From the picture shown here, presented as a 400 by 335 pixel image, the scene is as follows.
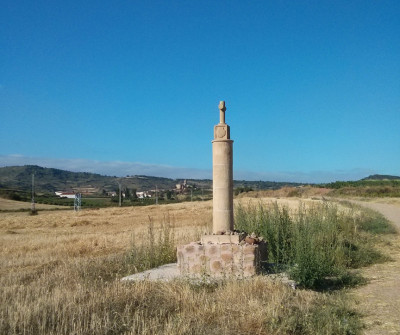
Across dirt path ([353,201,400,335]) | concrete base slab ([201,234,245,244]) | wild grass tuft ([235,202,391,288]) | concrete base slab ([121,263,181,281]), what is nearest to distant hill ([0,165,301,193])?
wild grass tuft ([235,202,391,288])

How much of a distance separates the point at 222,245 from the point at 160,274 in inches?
64.2

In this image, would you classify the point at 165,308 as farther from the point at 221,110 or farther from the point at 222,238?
the point at 221,110

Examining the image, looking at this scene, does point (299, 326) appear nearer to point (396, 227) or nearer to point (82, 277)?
point (82, 277)

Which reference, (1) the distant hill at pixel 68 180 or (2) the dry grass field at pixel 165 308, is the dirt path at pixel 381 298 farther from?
(1) the distant hill at pixel 68 180

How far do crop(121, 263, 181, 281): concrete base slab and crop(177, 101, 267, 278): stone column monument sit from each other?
337mm

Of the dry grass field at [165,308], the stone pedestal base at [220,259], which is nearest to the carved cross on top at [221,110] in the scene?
the stone pedestal base at [220,259]

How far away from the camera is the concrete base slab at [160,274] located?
1006 centimetres

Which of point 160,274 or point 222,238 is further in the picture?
point 222,238

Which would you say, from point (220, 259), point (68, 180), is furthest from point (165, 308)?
point (68, 180)

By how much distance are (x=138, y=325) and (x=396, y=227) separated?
18.2 metres

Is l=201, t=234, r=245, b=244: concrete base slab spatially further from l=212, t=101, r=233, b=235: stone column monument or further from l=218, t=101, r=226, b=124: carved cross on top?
l=218, t=101, r=226, b=124: carved cross on top

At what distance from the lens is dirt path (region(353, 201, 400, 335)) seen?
7.74 meters

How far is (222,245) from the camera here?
35.5 feet

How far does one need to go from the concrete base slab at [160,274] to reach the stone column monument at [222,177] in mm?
1468
